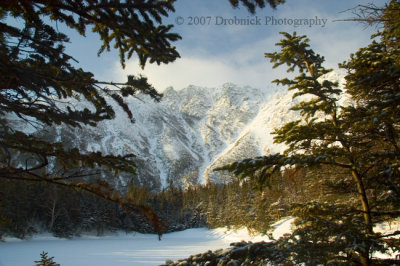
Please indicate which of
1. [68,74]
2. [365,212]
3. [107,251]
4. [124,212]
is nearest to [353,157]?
[365,212]

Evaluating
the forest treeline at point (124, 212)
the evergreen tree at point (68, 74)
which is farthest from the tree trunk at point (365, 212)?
the forest treeline at point (124, 212)

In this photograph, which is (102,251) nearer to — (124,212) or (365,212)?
(124,212)

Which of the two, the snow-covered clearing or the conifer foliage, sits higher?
the conifer foliage

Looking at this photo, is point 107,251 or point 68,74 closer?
point 68,74

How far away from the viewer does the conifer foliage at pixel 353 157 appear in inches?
136

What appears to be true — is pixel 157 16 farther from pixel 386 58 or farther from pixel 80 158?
pixel 386 58

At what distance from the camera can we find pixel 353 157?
14.4 ft

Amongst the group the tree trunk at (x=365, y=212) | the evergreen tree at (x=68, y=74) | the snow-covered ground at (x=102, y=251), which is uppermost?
the evergreen tree at (x=68, y=74)

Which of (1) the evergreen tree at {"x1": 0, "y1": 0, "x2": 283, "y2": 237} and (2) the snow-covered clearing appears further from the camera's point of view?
(2) the snow-covered clearing

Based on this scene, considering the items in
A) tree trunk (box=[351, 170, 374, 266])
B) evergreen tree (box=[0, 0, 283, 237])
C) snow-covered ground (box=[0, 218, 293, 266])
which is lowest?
snow-covered ground (box=[0, 218, 293, 266])

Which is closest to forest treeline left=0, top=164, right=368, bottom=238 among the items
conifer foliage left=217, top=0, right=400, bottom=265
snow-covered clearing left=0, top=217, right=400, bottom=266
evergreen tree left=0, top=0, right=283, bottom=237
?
snow-covered clearing left=0, top=217, right=400, bottom=266

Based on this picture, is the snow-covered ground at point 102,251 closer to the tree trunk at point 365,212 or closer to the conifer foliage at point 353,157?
the conifer foliage at point 353,157

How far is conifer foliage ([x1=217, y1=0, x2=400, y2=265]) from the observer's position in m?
3.46

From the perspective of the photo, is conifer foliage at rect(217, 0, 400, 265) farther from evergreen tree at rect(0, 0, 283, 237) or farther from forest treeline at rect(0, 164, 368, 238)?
forest treeline at rect(0, 164, 368, 238)
